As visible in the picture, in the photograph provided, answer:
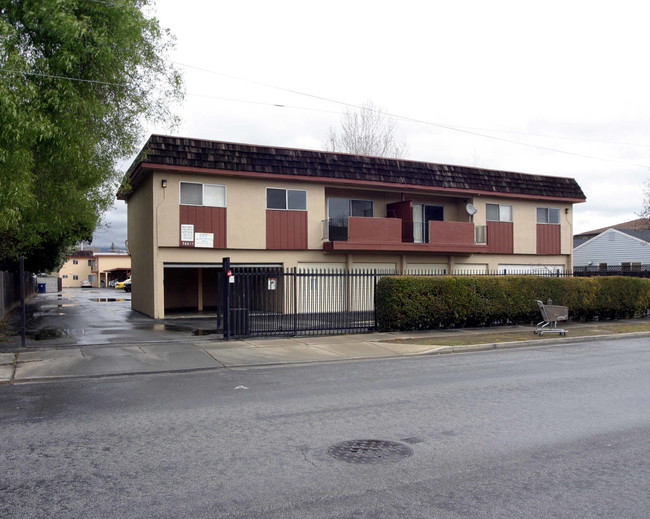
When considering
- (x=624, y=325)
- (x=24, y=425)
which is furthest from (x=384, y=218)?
(x=24, y=425)

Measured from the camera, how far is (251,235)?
22.5m

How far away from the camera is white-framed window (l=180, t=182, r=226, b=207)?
2138cm

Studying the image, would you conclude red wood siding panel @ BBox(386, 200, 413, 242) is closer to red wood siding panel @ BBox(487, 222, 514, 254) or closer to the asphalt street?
red wood siding panel @ BBox(487, 222, 514, 254)

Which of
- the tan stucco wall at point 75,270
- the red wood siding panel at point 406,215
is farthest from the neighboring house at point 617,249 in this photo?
the tan stucco wall at point 75,270

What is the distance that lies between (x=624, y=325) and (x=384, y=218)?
10020 millimetres

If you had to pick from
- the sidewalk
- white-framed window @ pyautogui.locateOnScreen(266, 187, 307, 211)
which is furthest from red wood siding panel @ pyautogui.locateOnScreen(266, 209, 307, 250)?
the sidewalk

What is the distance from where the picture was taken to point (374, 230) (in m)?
24.1

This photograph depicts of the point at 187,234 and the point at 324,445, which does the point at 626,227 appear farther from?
the point at 324,445

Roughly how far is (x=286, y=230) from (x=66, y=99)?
1150 centimetres

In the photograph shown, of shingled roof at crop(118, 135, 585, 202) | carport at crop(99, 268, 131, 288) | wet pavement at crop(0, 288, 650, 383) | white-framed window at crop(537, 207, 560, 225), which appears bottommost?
wet pavement at crop(0, 288, 650, 383)

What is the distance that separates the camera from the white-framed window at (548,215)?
2930cm

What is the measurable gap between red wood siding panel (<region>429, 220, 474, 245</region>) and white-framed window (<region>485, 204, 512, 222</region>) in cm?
208

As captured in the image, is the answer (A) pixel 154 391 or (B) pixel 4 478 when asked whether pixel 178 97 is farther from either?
(B) pixel 4 478

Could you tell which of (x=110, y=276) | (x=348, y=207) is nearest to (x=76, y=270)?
(x=110, y=276)
